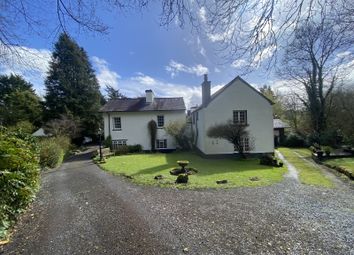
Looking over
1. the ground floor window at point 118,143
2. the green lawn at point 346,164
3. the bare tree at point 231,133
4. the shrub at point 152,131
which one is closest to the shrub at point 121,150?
the ground floor window at point 118,143

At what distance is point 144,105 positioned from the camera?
30094mm

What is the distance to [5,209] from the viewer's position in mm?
5816

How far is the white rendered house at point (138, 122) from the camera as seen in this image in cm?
2886

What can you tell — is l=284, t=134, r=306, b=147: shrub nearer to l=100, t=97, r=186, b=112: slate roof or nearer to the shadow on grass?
l=100, t=97, r=186, b=112: slate roof

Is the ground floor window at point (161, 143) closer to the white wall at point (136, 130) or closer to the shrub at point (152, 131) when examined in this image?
the white wall at point (136, 130)

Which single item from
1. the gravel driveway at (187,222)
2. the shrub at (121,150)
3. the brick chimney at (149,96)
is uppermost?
the brick chimney at (149,96)

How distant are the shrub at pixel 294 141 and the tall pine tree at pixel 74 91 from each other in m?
30.0

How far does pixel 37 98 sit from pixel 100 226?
1574 inches

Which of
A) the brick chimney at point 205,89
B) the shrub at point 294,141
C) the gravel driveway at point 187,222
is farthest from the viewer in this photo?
the shrub at point 294,141

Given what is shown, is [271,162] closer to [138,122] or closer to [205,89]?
[205,89]

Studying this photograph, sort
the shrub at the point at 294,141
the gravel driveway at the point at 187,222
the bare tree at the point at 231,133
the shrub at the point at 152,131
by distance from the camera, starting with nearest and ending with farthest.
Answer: the gravel driveway at the point at 187,222, the bare tree at the point at 231,133, the shrub at the point at 152,131, the shrub at the point at 294,141

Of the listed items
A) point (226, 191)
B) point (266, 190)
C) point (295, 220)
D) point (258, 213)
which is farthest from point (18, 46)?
point (266, 190)

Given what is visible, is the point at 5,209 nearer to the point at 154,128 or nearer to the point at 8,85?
the point at 154,128

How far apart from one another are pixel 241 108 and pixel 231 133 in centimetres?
355
